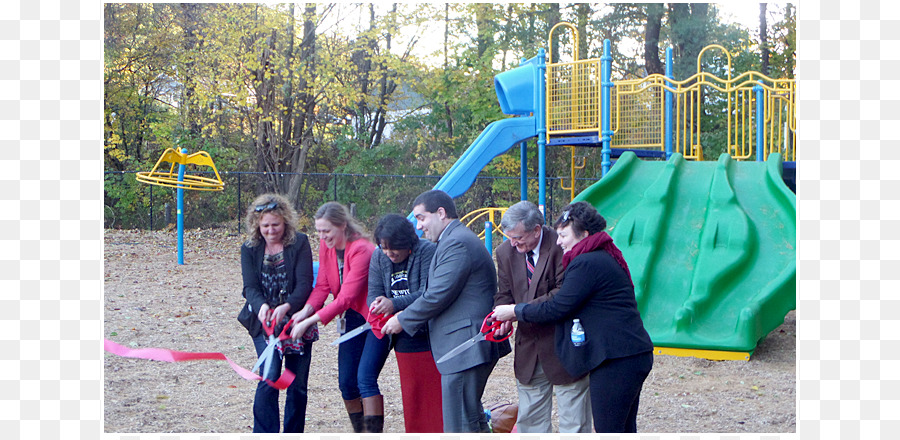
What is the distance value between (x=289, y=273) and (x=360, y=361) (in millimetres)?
671

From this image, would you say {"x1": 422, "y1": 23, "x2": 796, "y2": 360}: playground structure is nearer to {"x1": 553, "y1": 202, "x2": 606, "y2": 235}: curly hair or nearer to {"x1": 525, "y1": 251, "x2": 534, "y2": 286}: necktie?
{"x1": 525, "y1": 251, "x2": 534, "y2": 286}: necktie

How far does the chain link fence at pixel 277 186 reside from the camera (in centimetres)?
1994

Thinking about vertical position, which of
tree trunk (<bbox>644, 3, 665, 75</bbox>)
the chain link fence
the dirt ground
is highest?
tree trunk (<bbox>644, 3, 665, 75</bbox>)

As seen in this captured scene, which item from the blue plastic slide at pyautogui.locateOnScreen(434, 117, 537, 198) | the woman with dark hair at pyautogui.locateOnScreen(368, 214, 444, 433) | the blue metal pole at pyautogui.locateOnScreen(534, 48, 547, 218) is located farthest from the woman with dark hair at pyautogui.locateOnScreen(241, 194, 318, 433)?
the blue metal pole at pyautogui.locateOnScreen(534, 48, 547, 218)

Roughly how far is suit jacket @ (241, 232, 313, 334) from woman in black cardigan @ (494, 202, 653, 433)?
138 centimetres

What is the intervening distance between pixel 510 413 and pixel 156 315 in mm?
6044

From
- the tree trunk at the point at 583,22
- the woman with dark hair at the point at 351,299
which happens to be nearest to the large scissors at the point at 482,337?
the woman with dark hair at the point at 351,299

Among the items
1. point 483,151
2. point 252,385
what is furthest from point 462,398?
point 483,151

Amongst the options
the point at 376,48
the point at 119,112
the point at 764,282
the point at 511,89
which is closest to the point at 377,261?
the point at 764,282

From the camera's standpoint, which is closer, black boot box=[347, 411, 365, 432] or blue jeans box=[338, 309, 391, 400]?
blue jeans box=[338, 309, 391, 400]

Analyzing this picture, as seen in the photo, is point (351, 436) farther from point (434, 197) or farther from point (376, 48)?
point (376, 48)

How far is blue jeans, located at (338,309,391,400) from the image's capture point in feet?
14.1

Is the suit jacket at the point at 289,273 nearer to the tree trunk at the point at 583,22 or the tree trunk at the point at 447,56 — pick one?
the tree trunk at the point at 447,56

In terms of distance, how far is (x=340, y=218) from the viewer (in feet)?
14.3
